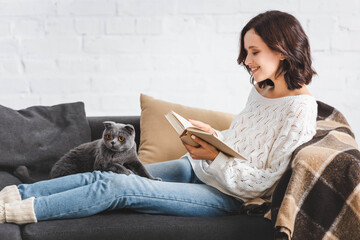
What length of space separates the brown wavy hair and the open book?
45cm

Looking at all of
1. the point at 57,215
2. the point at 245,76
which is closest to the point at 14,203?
the point at 57,215

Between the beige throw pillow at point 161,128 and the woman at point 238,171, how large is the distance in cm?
38

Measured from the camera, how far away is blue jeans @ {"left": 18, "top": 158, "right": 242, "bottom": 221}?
1507 mm

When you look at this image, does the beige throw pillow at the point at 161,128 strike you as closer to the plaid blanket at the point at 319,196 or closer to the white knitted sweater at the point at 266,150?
the white knitted sweater at the point at 266,150

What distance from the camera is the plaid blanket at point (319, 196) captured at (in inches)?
55.1

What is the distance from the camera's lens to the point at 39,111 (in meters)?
2.33

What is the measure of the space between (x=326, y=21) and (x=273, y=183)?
4.96ft

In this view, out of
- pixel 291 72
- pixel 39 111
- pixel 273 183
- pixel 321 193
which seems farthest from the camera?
pixel 39 111

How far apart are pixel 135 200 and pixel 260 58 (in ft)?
2.55

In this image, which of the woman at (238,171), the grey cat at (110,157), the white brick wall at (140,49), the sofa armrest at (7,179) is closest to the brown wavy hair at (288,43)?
the woman at (238,171)

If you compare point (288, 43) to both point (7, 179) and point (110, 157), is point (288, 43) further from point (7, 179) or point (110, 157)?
point (7, 179)

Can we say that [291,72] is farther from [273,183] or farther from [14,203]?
[14,203]

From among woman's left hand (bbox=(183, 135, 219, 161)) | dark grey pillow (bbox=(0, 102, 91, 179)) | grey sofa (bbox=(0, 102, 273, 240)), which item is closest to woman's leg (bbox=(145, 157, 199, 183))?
woman's left hand (bbox=(183, 135, 219, 161))

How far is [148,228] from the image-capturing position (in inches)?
58.8
